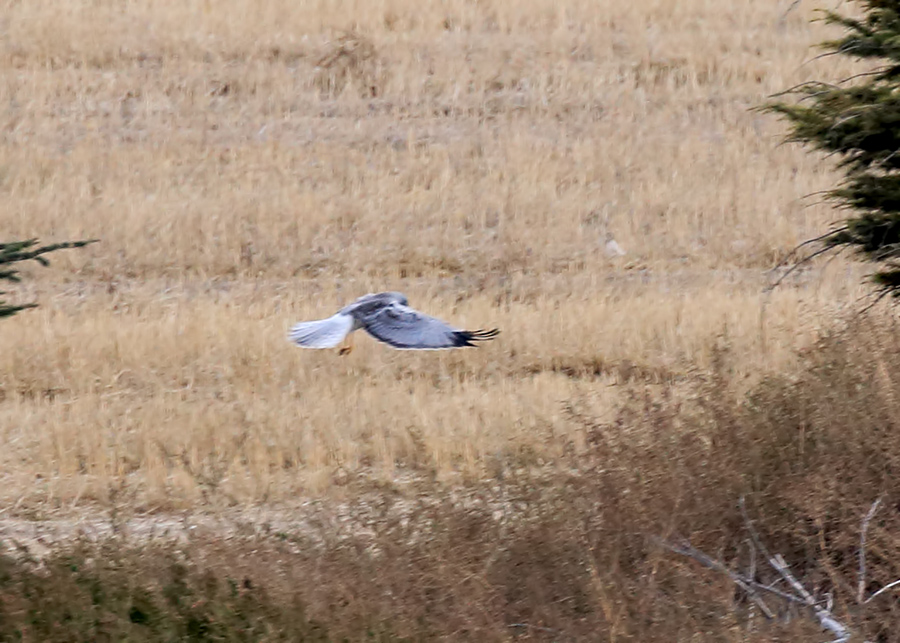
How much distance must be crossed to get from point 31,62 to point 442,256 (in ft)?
30.0

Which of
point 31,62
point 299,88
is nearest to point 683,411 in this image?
point 299,88

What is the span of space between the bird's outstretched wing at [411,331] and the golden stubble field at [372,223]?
731 millimetres

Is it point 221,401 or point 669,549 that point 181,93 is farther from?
point 669,549

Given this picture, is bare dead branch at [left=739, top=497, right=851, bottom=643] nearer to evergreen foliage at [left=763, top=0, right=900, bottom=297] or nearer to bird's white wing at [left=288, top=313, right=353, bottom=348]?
evergreen foliage at [left=763, top=0, right=900, bottom=297]

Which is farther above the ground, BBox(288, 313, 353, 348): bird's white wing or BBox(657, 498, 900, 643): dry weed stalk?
BBox(288, 313, 353, 348): bird's white wing

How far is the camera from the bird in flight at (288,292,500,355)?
265 inches

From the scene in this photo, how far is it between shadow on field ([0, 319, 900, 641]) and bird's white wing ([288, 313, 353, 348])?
1.13 m

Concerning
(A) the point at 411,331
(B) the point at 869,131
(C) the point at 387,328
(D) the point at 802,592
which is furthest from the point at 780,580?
(C) the point at 387,328

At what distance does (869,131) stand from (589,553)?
8.37ft

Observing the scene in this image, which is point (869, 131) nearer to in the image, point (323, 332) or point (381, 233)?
point (323, 332)

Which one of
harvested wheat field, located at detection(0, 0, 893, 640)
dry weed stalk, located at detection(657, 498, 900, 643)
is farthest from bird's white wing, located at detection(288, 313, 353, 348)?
dry weed stalk, located at detection(657, 498, 900, 643)

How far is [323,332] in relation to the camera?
696cm

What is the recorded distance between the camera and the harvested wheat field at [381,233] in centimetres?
787

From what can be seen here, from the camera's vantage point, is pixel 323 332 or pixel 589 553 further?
pixel 323 332
